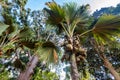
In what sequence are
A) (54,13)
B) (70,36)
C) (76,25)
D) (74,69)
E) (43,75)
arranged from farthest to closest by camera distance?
(43,75)
(76,25)
(54,13)
(70,36)
(74,69)

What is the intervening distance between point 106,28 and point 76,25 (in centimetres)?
112

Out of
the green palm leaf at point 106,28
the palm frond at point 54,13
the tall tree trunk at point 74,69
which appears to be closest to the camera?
the tall tree trunk at point 74,69

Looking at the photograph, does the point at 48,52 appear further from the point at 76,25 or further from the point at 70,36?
the point at 76,25

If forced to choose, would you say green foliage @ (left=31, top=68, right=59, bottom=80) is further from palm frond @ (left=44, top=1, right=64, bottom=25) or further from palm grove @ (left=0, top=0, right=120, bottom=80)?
palm frond @ (left=44, top=1, right=64, bottom=25)

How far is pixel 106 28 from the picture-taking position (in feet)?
25.2

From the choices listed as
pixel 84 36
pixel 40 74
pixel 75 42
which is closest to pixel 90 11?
pixel 84 36

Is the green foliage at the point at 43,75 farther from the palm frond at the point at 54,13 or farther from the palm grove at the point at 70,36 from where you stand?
the palm frond at the point at 54,13

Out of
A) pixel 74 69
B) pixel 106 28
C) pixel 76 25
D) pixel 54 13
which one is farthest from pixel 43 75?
pixel 74 69

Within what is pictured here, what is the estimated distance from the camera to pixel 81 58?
23.0 feet

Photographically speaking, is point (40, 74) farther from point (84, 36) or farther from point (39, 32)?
point (84, 36)

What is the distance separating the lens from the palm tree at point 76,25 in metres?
7.03

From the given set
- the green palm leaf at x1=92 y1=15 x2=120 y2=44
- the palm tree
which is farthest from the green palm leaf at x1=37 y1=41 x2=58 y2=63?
the green palm leaf at x1=92 y1=15 x2=120 y2=44

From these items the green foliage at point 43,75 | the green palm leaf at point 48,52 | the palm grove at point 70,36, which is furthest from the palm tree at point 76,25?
the green foliage at point 43,75

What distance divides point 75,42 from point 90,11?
5.57 feet
